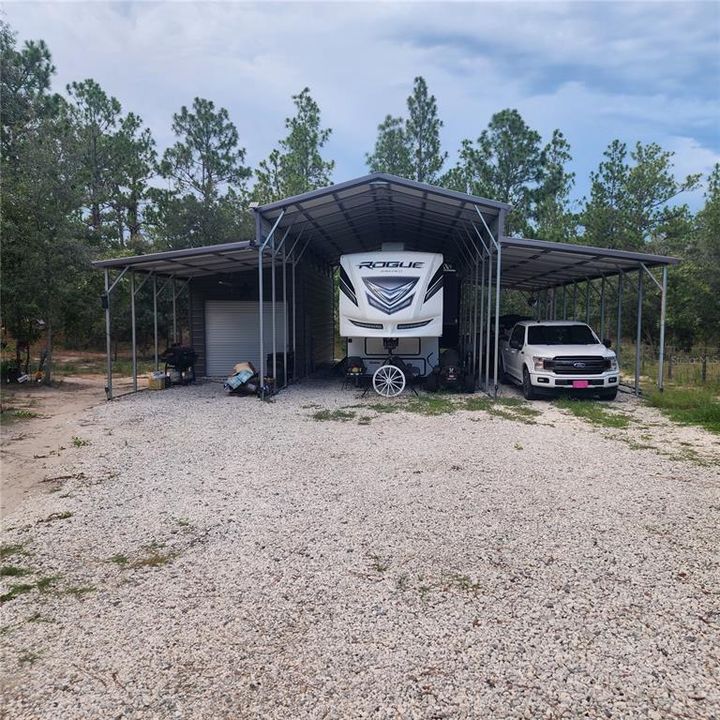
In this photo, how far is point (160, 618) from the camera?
3.16 m

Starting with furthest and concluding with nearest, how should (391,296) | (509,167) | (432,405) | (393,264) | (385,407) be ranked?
(509,167) < (393,264) < (391,296) < (432,405) < (385,407)

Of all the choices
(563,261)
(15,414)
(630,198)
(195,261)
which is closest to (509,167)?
(630,198)

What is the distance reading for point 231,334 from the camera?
52.2 ft

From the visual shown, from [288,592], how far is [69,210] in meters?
14.1

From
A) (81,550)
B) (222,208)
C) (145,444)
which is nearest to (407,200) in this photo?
(145,444)

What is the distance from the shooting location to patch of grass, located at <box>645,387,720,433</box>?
9.02 metres

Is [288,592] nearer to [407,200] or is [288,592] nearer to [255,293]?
[407,200]

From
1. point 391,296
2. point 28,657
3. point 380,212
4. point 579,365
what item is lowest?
point 28,657

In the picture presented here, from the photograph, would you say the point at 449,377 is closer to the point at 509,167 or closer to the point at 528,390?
the point at 528,390

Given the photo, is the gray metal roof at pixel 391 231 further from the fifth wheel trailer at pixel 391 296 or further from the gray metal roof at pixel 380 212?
the fifth wheel trailer at pixel 391 296

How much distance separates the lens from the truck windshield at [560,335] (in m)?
12.0

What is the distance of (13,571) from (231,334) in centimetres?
1242

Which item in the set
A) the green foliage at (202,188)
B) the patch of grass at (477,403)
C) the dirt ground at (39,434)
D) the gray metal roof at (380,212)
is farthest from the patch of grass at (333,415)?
the green foliage at (202,188)

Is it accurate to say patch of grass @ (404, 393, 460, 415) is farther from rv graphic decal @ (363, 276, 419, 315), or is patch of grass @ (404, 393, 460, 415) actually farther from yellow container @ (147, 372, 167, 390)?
yellow container @ (147, 372, 167, 390)
